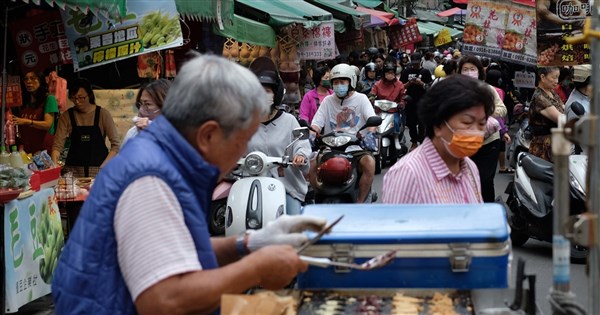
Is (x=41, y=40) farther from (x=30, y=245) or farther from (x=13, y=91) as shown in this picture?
(x=30, y=245)

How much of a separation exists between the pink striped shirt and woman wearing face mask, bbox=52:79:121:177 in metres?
5.17

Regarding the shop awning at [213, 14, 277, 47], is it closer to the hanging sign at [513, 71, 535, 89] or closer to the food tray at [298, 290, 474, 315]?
the hanging sign at [513, 71, 535, 89]

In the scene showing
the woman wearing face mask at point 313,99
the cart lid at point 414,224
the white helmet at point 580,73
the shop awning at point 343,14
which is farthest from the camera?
the shop awning at point 343,14

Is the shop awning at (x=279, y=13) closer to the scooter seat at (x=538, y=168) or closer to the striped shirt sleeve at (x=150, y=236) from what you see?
the scooter seat at (x=538, y=168)

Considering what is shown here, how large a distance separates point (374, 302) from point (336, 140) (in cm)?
599

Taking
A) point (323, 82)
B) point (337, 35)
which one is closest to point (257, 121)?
point (323, 82)

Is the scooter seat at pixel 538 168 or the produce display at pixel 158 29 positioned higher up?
the produce display at pixel 158 29

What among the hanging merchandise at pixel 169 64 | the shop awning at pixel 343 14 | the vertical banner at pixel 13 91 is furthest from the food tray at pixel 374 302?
the shop awning at pixel 343 14

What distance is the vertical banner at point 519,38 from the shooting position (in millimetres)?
11906

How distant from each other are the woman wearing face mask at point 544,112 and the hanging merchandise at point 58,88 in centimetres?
536

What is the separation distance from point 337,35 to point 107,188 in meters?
21.0

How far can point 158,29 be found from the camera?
27.3 ft

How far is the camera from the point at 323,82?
15047 mm

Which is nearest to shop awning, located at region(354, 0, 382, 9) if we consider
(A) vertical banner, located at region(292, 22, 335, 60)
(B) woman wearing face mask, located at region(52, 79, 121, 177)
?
(A) vertical banner, located at region(292, 22, 335, 60)
